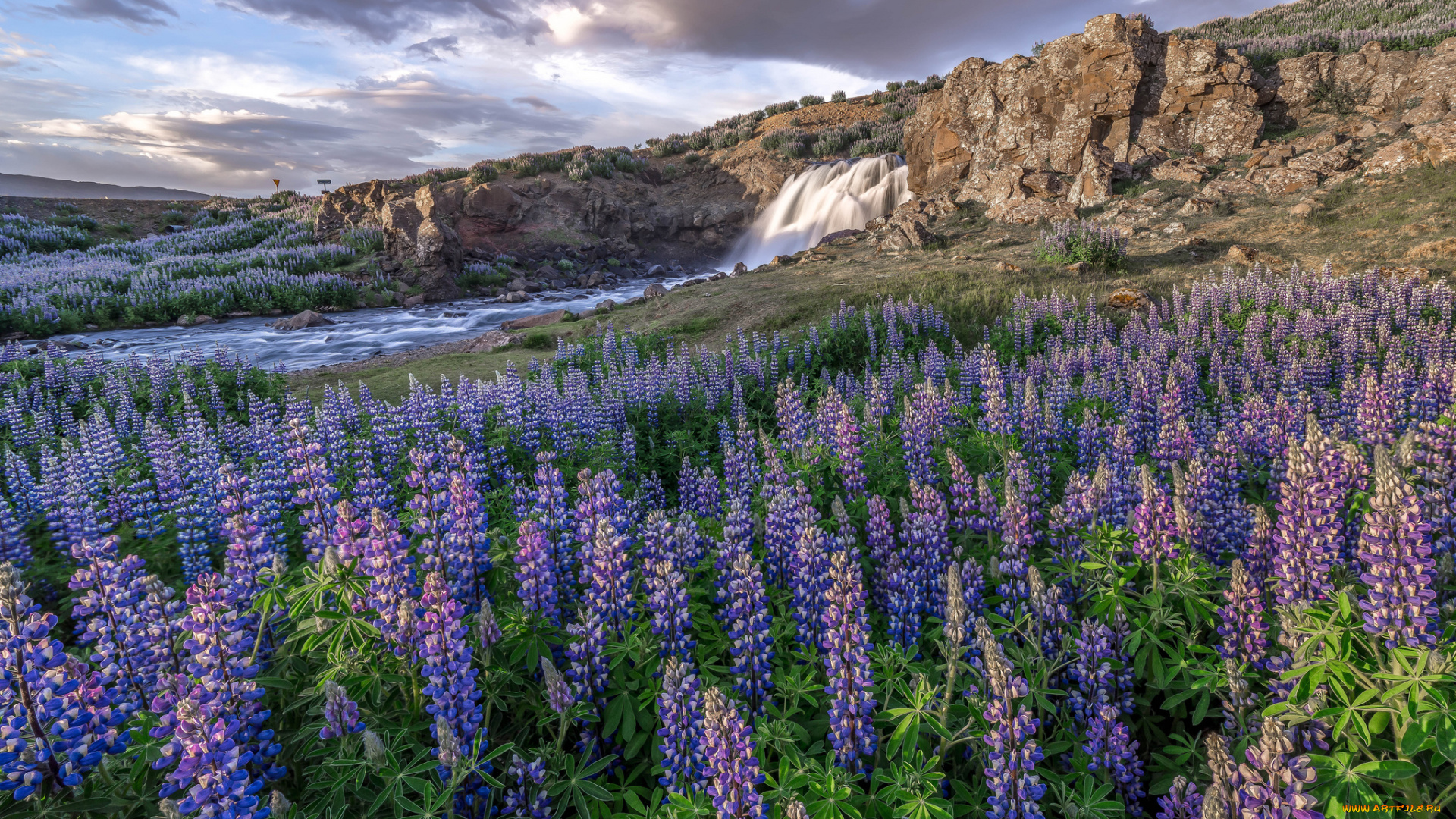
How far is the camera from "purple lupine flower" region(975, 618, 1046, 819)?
2125mm

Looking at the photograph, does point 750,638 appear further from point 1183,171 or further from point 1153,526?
point 1183,171

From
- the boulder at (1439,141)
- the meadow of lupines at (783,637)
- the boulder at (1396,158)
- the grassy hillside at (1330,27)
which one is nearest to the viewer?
the meadow of lupines at (783,637)

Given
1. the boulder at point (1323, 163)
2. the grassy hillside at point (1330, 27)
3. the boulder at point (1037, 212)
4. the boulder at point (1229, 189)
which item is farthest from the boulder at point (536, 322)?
the grassy hillside at point (1330, 27)

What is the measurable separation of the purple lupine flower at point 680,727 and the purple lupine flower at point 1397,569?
92.6 inches

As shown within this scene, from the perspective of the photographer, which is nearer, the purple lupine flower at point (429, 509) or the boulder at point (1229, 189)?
the purple lupine flower at point (429, 509)

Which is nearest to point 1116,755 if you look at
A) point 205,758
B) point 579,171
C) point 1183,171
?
point 205,758

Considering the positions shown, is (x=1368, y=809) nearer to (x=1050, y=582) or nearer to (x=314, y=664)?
(x=1050, y=582)

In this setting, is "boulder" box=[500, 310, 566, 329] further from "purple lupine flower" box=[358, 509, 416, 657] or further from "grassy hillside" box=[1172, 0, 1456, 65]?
"grassy hillside" box=[1172, 0, 1456, 65]

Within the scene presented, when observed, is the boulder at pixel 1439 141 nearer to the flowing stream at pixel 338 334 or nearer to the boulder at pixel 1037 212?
the boulder at pixel 1037 212

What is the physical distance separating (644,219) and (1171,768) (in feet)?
99.5

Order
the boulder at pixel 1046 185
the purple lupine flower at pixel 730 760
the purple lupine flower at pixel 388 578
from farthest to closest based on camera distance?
the boulder at pixel 1046 185
the purple lupine flower at pixel 388 578
the purple lupine flower at pixel 730 760

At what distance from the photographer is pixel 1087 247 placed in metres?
13.6

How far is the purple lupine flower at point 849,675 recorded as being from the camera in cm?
240

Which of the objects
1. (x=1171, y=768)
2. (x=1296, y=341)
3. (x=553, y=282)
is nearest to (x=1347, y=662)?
(x=1171, y=768)
